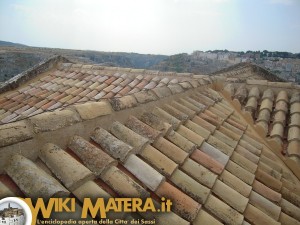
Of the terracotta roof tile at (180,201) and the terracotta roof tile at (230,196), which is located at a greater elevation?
the terracotta roof tile at (180,201)

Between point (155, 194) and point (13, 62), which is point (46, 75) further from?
point (13, 62)

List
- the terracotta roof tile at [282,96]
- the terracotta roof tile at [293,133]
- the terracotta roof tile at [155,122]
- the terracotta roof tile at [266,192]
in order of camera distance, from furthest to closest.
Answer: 1. the terracotta roof tile at [282,96]
2. the terracotta roof tile at [293,133]
3. the terracotta roof tile at [155,122]
4. the terracotta roof tile at [266,192]

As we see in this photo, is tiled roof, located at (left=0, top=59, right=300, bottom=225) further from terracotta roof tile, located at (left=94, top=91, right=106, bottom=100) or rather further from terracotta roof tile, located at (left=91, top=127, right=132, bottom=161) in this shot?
terracotta roof tile, located at (left=94, top=91, right=106, bottom=100)

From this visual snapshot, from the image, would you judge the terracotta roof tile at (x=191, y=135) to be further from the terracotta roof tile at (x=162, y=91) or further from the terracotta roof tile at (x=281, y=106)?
the terracotta roof tile at (x=281, y=106)

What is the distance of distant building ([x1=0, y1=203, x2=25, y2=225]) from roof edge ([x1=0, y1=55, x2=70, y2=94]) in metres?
6.61

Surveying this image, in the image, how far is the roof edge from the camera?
7.38 meters

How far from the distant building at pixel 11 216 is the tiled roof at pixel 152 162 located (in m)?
0.22

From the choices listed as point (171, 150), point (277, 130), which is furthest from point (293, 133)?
point (171, 150)

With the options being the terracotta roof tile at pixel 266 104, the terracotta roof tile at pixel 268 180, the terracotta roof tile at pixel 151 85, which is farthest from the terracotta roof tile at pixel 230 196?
the terracotta roof tile at pixel 151 85

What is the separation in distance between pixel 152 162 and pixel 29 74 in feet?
21.3

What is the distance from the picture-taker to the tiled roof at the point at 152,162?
2.10 meters

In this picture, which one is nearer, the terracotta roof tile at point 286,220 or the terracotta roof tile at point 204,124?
the terracotta roof tile at point 286,220

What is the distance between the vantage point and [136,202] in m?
2.12

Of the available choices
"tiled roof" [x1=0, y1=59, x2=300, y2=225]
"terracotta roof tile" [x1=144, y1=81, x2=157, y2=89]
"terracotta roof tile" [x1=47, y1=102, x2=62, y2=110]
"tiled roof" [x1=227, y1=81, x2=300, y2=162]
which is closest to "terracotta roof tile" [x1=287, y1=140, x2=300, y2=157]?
"tiled roof" [x1=227, y1=81, x2=300, y2=162]
